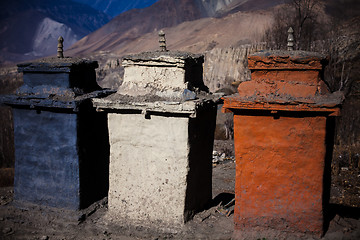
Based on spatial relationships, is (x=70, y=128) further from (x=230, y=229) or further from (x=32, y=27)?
(x=32, y=27)

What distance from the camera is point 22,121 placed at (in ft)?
19.9

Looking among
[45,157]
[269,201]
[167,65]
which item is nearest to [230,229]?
[269,201]

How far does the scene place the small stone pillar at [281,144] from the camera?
14.5ft

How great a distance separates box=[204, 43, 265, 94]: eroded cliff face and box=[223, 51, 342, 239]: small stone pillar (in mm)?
18619

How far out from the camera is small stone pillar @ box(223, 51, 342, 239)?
441cm

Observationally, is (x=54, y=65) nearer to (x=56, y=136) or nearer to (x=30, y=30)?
(x=56, y=136)

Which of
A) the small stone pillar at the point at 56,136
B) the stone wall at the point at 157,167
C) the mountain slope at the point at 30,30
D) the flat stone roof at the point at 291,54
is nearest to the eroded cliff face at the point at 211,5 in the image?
the mountain slope at the point at 30,30

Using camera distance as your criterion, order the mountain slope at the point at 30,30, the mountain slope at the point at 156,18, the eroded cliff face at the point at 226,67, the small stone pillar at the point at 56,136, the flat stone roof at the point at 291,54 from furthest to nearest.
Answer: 1. the mountain slope at the point at 30,30
2. the mountain slope at the point at 156,18
3. the eroded cliff face at the point at 226,67
4. the small stone pillar at the point at 56,136
5. the flat stone roof at the point at 291,54

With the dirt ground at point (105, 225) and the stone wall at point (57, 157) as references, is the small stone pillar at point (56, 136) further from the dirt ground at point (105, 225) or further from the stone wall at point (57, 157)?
the dirt ground at point (105, 225)

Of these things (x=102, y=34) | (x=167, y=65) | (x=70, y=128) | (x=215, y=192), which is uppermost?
(x=102, y=34)

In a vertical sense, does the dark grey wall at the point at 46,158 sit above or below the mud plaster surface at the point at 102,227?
above

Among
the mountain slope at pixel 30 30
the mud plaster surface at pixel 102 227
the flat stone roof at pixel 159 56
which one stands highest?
the mountain slope at pixel 30 30

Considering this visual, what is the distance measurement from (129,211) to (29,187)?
71.1 inches

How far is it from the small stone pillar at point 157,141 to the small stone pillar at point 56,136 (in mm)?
575
